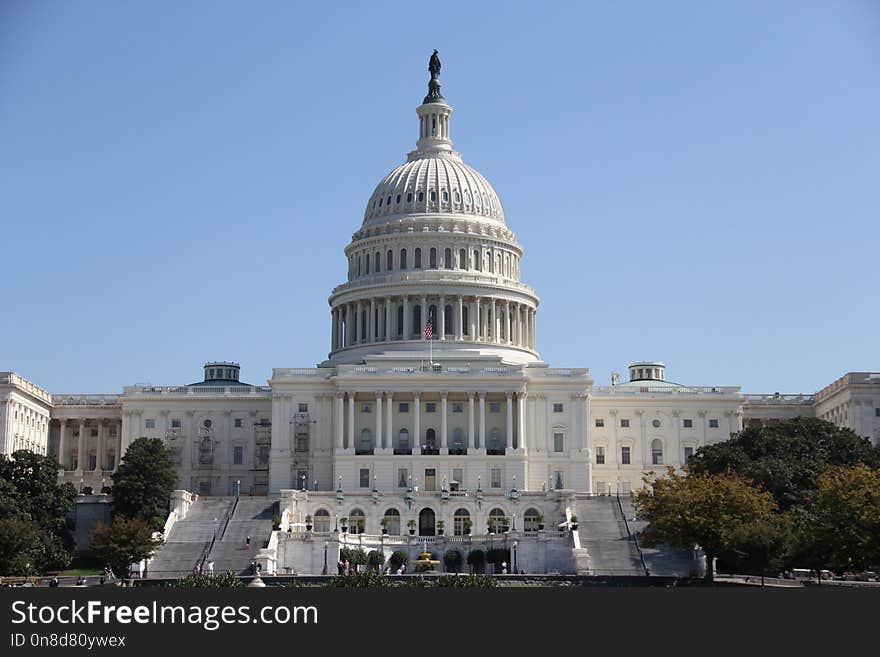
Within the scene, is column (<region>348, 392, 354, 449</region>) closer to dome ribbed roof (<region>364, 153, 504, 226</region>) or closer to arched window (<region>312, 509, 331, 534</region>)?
arched window (<region>312, 509, 331, 534</region>)

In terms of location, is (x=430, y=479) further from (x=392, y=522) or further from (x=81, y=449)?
(x=81, y=449)

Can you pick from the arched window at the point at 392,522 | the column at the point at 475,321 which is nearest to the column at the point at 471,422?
the column at the point at 475,321

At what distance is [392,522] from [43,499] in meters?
28.4

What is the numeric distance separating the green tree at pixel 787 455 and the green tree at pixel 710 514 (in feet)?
36.0

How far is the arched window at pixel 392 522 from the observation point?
453ft

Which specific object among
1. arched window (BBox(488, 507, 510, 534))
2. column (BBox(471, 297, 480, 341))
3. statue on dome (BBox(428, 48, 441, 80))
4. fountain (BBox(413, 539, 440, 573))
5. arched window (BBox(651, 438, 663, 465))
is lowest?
fountain (BBox(413, 539, 440, 573))

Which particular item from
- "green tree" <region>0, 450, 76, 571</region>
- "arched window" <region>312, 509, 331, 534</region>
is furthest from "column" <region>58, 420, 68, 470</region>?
"arched window" <region>312, 509, 331, 534</region>

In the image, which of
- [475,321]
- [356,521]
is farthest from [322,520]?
[475,321]

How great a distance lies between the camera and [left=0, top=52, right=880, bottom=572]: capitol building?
499 ft

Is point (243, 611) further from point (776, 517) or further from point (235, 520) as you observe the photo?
point (235, 520)

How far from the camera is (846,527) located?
90.7m

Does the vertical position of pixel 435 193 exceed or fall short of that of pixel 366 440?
it exceeds it

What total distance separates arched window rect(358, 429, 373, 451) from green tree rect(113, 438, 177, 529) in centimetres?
2249

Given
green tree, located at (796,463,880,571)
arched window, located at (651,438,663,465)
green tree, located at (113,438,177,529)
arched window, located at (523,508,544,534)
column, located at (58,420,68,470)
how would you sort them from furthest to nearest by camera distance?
column, located at (58,420,68,470) < arched window, located at (651,438,663,465) < arched window, located at (523,508,544,534) < green tree, located at (113,438,177,529) < green tree, located at (796,463,880,571)
